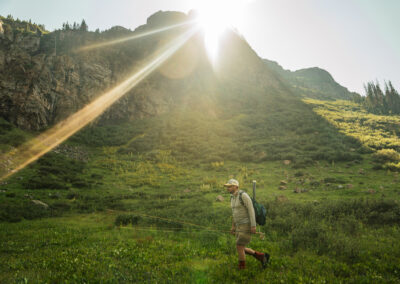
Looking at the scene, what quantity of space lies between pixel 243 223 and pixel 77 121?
50.8 meters

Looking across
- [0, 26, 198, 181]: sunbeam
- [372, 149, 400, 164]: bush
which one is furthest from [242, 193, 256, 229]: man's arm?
[372, 149, 400, 164]: bush

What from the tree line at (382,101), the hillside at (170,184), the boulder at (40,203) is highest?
the tree line at (382,101)

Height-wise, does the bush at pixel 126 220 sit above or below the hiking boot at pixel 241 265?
below

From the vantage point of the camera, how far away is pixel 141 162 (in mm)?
30672

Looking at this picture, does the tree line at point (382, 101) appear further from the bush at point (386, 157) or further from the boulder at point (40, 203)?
the boulder at point (40, 203)

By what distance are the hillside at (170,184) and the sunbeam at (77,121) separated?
1.03 metres

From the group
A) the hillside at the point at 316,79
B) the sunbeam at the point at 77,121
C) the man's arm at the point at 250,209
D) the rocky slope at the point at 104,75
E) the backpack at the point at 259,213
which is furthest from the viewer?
the hillside at the point at 316,79

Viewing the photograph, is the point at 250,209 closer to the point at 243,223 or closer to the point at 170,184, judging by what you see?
the point at 243,223

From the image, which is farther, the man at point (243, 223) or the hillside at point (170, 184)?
the hillside at point (170, 184)

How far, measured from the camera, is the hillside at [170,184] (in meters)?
5.79

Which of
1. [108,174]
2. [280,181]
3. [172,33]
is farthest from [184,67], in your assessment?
[280,181]

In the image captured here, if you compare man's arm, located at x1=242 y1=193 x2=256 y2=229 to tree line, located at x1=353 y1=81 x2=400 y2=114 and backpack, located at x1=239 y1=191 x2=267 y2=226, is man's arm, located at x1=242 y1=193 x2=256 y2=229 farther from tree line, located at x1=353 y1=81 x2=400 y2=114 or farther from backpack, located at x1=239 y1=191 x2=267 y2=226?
tree line, located at x1=353 y1=81 x2=400 y2=114

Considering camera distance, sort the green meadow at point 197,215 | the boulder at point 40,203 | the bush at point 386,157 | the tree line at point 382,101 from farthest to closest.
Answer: the tree line at point 382,101 → the bush at point 386,157 → the boulder at point 40,203 → the green meadow at point 197,215

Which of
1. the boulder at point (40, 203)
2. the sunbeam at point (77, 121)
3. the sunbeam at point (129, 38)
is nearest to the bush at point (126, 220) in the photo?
the boulder at point (40, 203)
